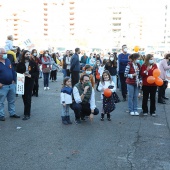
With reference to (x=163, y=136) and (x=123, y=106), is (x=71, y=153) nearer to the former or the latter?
(x=163, y=136)

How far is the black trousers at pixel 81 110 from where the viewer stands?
7.62 metres

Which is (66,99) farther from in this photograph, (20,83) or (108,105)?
(20,83)

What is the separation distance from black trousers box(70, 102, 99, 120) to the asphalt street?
254 millimetres

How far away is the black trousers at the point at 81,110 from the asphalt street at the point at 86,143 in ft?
0.83

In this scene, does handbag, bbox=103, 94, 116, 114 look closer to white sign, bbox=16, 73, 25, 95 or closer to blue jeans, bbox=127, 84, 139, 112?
blue jeans, bbox=127, 84, 139, 112

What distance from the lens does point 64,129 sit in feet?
23.4

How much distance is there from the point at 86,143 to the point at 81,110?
181 centimetres

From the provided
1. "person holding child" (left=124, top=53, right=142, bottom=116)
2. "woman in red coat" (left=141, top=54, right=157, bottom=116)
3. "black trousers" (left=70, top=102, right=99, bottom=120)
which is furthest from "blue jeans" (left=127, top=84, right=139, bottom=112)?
"black trousers" (left=70, top=102, right=99, bottom=120)

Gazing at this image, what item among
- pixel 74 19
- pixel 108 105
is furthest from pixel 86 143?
pixel 74 19

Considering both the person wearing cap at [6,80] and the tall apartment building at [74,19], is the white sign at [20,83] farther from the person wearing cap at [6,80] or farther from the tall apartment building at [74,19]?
the tall apartment building at [74,19]

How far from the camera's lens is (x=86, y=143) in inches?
239

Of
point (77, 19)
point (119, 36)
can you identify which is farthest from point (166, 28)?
point (77, 19)

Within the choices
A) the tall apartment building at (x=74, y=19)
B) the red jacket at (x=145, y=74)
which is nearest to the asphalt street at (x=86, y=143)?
the red jacket at (x=145, y=74)

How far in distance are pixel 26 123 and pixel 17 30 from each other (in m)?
152
